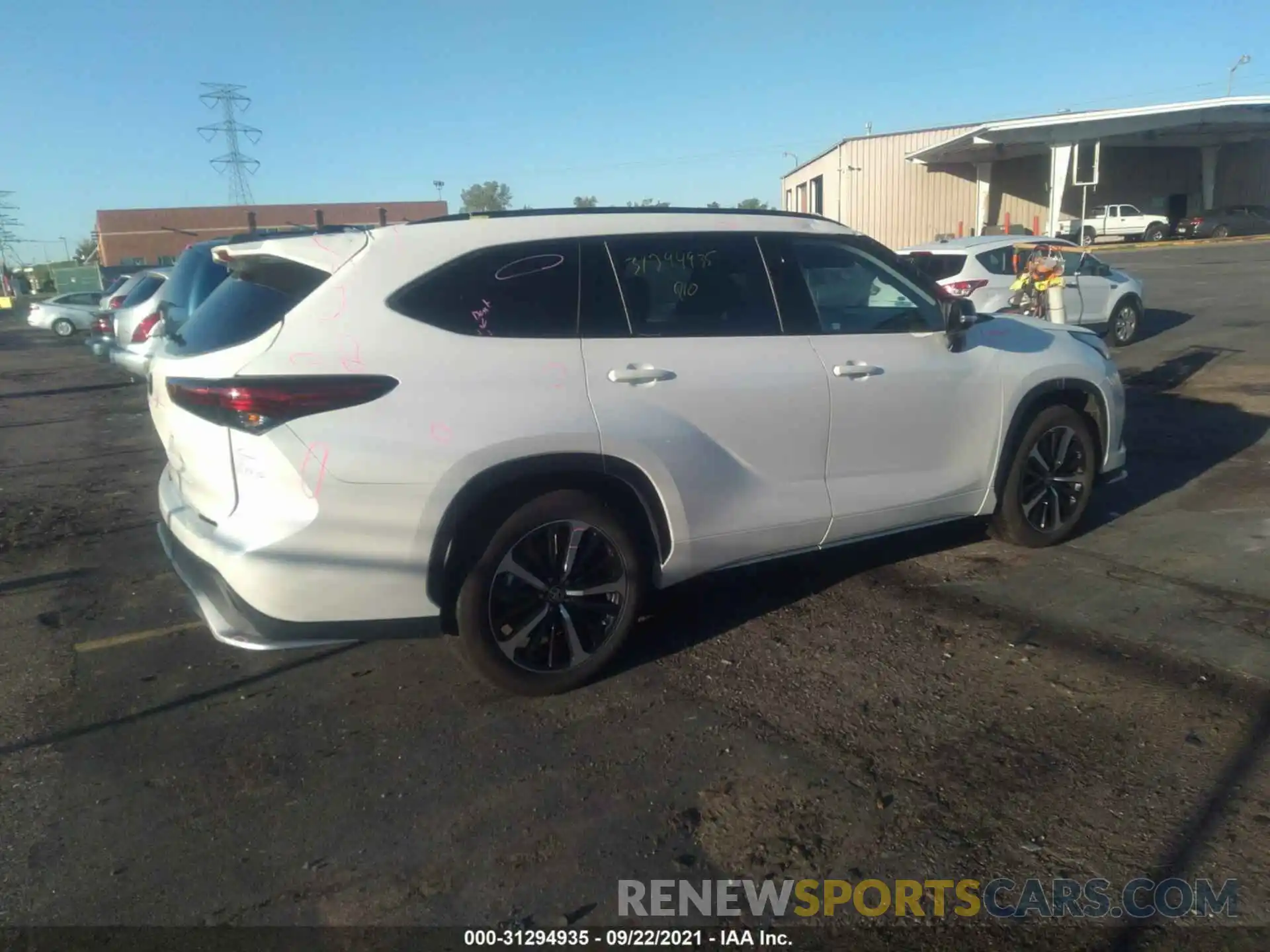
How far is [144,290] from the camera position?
1473cm

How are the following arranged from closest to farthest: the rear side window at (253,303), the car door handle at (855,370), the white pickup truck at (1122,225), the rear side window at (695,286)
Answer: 1. the rear side window at (253,303)
2. the rear side window at (695,286)
3. the car door handle at (855,370)
4. the white pickup truck at (1122,225)

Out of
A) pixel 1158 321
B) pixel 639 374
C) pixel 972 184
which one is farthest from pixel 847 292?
pixel 972 184

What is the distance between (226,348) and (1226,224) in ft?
155

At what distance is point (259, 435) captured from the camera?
3.49m

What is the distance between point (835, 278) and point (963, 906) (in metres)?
3.00

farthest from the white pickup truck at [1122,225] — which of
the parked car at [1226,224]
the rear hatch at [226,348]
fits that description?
the rear hatch at [226,348]

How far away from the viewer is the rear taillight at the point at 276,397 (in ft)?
11.4

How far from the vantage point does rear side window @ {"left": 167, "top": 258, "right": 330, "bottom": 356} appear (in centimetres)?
370

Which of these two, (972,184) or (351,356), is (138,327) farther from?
(972,184)

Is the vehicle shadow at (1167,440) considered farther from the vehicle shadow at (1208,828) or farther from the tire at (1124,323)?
the tire at (1124,323)

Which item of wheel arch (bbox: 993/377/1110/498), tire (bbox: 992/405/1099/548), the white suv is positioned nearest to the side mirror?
the white suv

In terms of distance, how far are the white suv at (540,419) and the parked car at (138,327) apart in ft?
24.0

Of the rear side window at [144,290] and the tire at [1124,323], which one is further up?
the rear side window at [144,290]

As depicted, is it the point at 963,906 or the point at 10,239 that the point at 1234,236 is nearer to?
the point at 963,906
